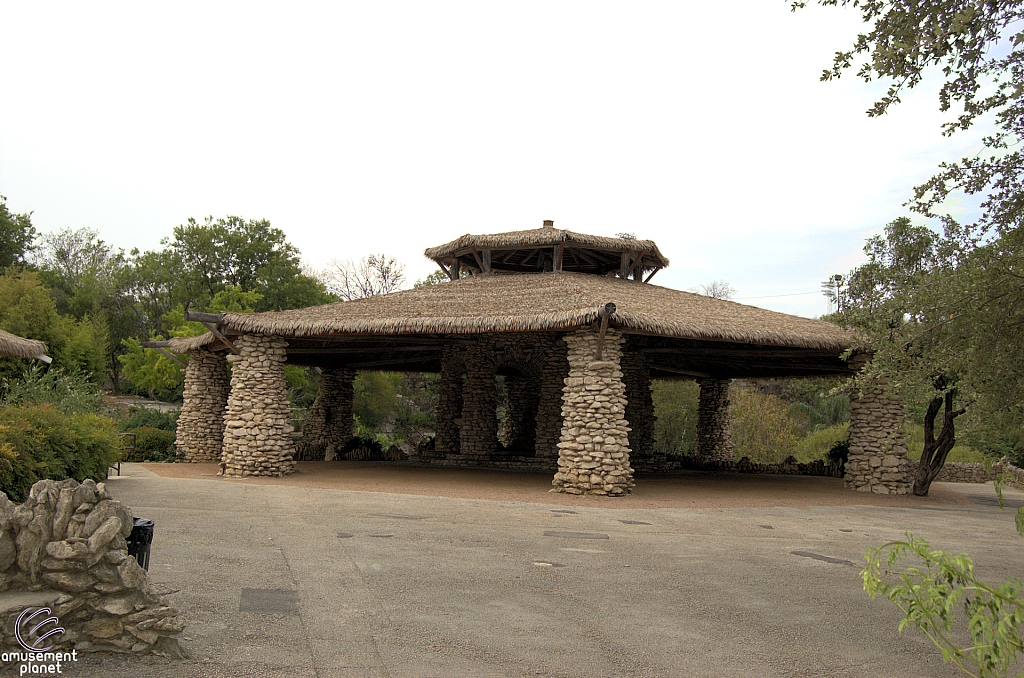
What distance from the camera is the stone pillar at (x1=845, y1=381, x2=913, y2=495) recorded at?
1514cm

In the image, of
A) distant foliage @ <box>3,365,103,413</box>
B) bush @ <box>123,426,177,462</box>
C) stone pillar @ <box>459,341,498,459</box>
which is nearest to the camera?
distant foliage @ <box>3,365,103,413</box>

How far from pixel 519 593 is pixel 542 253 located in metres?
14.3

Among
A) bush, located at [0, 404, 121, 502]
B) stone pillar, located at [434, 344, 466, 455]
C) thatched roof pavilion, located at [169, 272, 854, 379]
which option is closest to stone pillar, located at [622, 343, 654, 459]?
thatched roof pavilion, located at [169, 272, 854, 379]

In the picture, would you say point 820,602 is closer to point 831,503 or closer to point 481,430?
point 831,503

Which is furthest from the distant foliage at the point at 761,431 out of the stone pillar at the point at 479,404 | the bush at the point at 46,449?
the bush at the point at 46,449

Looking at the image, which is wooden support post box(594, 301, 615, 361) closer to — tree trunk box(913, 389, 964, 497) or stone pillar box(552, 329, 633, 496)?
stone pillar box(552, 329, 633, 496)

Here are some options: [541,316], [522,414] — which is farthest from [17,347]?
[522,414]

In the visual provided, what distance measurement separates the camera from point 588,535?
8.70 meters

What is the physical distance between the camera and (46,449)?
29.8 feet

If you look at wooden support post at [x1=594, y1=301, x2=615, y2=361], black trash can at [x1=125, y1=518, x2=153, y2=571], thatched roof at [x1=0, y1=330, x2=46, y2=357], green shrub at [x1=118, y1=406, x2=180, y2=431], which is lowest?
green shrub at [x1=118, y1=406, x2=180, y2=431]

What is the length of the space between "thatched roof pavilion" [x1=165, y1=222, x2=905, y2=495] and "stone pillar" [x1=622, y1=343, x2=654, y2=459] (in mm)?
52

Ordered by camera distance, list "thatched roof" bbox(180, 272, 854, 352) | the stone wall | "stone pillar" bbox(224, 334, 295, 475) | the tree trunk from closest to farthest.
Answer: the stone wall, "thatched roof" bbox(180, 272, 854, 352), the tree trunk, "stone pillar" bbox(224, 334, 295, 475)

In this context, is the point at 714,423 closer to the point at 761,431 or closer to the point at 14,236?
the point at 761,431

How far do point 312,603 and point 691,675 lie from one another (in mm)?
2775
